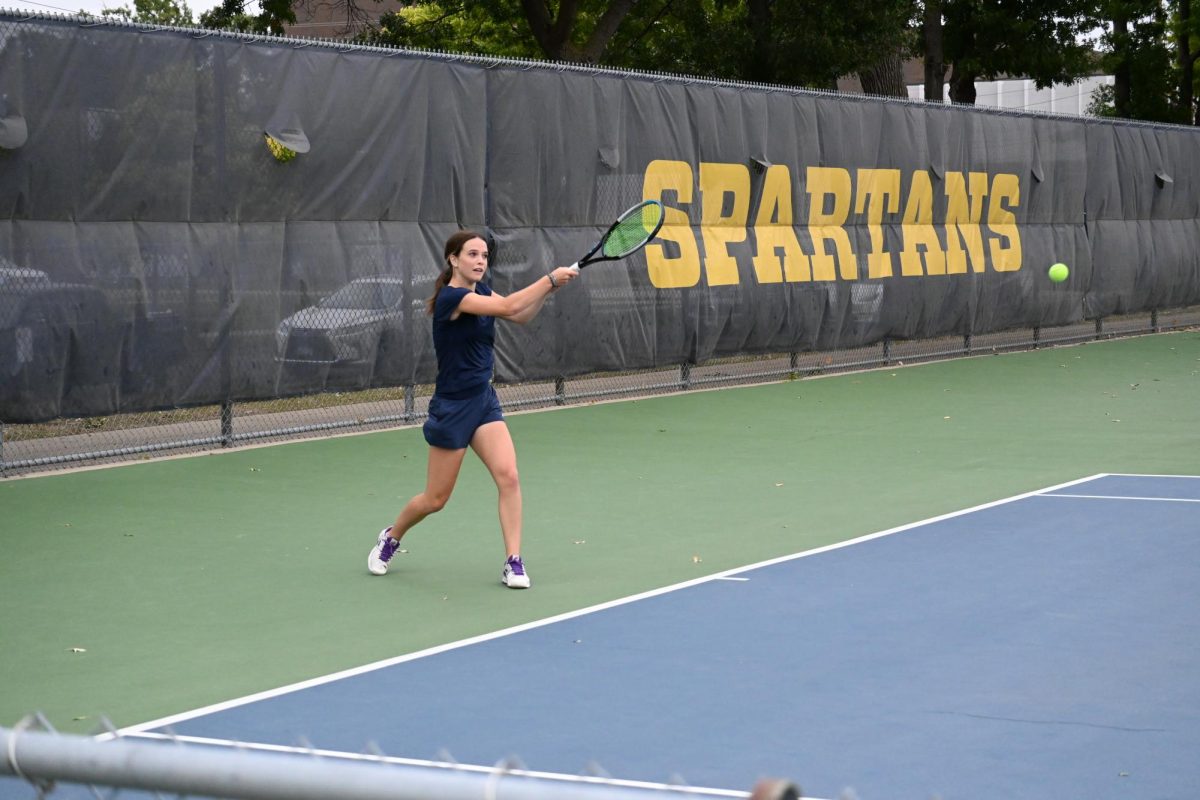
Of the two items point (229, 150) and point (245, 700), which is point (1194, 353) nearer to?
point (229, 150)

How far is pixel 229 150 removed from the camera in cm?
1238

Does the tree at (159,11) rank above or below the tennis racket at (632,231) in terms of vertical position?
above

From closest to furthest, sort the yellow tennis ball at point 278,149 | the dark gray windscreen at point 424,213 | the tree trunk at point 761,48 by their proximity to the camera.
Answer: the dark gray windscreen at point 424,213 → the yellow tennis ball at point 278,149 → the tree trunk at point 761,48

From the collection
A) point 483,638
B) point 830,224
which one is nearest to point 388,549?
point 483,638

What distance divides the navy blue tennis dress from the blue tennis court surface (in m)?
0.99

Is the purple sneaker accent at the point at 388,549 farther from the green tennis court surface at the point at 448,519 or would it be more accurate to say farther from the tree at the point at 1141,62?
the tree at the point at 1141,62

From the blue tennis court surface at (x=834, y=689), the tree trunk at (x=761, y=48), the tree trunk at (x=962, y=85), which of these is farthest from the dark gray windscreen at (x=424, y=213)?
the tree trunk at (x=962, y=85)

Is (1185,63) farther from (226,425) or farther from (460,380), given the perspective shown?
(460,380)

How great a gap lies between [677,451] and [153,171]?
4378 mm

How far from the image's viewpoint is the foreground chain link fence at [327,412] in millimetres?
12258

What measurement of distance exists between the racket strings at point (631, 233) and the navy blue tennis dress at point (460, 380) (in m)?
0.80

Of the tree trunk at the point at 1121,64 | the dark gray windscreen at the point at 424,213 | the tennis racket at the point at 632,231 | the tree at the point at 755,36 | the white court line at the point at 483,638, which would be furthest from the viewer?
the tree trunk at the point at 1121,64

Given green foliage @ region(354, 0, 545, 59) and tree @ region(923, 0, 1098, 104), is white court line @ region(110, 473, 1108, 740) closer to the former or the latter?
green foliage @ region(354, 0, 545, 59)

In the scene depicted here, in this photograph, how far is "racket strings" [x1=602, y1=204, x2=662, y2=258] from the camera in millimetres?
8305
